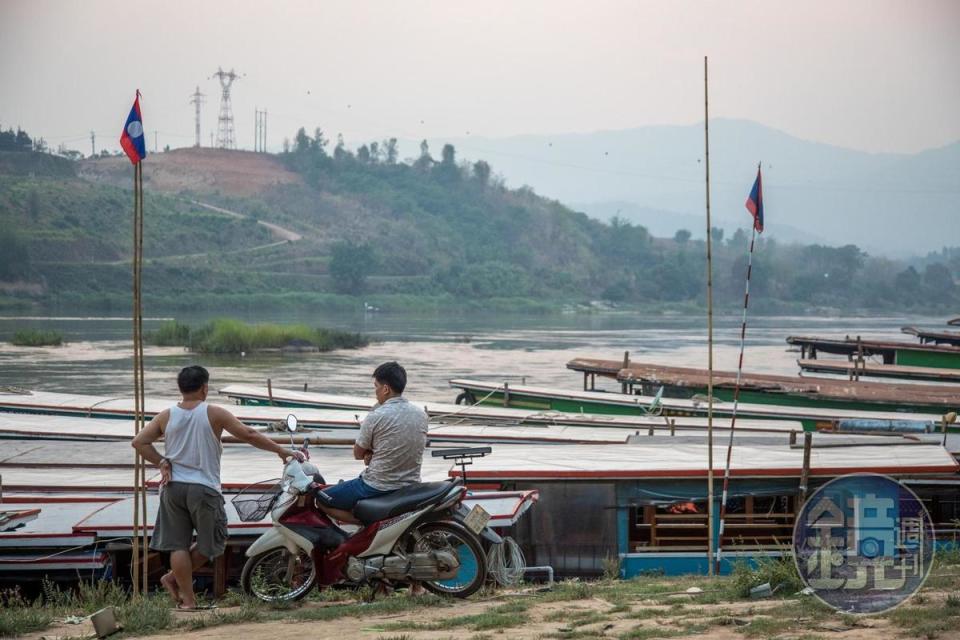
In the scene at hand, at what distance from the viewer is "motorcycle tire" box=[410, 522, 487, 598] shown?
6.60m

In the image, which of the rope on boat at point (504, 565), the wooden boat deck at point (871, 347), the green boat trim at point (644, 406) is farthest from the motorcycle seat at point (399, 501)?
the wooden boat deck at point (871, 347)

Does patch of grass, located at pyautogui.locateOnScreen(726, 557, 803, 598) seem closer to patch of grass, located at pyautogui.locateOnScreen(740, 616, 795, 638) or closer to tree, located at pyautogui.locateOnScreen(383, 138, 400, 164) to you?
patch of grass, located at pyautogui.locateOnScreen(740, 616, 795, 638)

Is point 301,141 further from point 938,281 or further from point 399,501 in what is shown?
point 399,501

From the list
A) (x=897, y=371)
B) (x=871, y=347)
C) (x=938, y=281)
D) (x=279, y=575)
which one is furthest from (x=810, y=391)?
(x=938, y=281)

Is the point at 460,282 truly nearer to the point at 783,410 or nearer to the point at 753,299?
the point at 753,299

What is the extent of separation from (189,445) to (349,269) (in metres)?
81.6

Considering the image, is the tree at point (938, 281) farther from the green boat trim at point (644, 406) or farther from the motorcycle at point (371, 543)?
the motorcycle at point (371, 543)

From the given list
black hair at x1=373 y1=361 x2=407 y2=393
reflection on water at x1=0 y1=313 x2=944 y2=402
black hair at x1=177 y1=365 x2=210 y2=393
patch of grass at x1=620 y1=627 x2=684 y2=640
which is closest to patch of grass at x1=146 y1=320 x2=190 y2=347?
reflection on water at x1=0 y1=313 x2=944 y2=402

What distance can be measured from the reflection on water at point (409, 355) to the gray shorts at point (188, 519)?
1913 cm

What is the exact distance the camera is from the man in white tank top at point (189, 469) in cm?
656

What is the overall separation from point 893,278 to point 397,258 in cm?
6136

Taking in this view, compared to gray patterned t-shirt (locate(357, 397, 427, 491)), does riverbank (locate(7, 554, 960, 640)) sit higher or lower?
lower

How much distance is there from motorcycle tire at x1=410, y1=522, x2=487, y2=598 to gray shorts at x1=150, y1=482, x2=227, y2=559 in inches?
45.8

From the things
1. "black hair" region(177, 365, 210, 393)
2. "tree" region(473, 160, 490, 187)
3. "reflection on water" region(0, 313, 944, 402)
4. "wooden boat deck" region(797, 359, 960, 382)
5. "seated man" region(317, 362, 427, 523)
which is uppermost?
"tree" region(473, 160, 490, 187)
